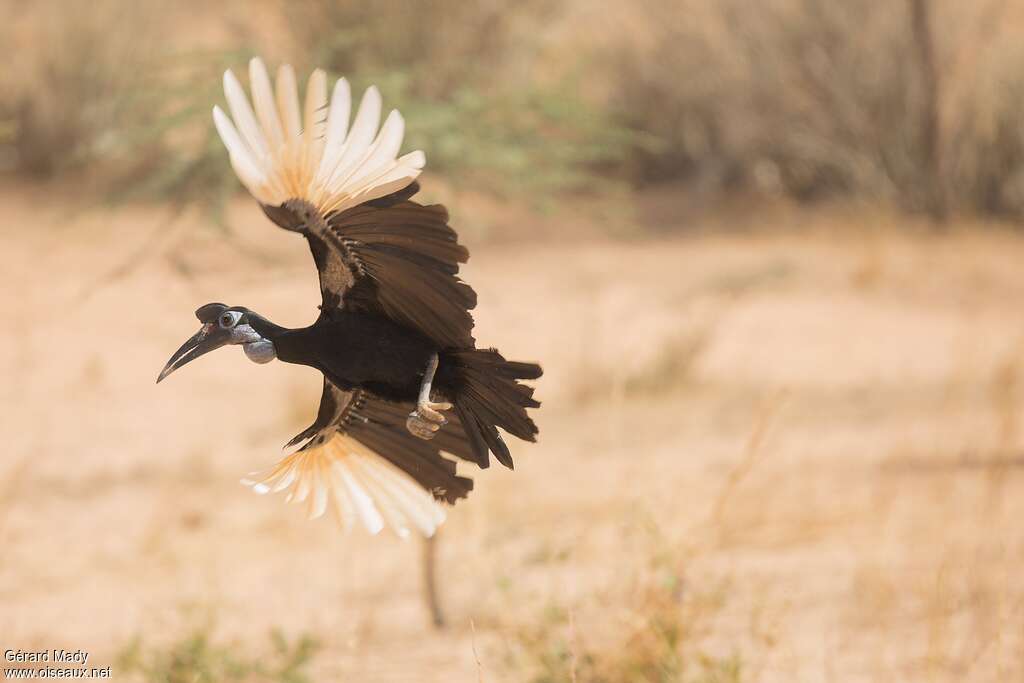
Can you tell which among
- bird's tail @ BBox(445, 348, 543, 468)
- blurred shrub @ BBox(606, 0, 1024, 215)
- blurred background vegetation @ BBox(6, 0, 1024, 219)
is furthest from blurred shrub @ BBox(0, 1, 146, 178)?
bird's tail @ BBox(445, 348, 543, 468)

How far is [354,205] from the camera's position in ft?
4.08

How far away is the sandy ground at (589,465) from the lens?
10.2 ft

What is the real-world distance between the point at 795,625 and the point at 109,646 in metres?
1.94

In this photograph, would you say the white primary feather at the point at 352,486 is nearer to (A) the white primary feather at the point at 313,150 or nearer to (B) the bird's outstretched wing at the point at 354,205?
(B) the bird's outstretched wing at the point at 354,205

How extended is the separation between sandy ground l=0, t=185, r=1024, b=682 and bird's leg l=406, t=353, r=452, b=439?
1241 mm

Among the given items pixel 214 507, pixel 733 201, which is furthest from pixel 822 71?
pixel 214 507

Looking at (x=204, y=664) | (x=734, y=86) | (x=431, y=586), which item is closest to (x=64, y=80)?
(x=734, y=86)

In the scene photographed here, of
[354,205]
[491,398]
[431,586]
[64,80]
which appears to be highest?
[64,80]

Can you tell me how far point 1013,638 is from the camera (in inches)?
124

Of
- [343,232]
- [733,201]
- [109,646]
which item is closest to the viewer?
[343,232]

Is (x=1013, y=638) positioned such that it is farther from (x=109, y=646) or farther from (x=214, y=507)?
(x=214, y=507)

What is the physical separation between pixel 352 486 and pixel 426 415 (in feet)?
0.73

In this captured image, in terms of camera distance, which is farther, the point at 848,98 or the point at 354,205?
the point at 848,98

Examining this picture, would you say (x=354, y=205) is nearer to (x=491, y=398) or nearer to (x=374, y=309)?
(x=374, y=309)
